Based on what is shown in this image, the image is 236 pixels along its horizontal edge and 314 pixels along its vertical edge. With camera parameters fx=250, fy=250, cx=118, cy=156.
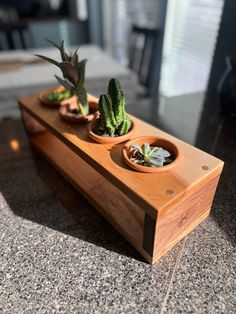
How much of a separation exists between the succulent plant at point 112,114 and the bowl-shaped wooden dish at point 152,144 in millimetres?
55

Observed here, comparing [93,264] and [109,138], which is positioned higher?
[109,138]

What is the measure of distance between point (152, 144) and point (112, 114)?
0.37 feet

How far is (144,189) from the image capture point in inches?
17.4

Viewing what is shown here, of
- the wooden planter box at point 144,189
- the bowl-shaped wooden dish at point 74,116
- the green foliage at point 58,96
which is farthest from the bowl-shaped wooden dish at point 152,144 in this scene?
the green foliage at point 58,96

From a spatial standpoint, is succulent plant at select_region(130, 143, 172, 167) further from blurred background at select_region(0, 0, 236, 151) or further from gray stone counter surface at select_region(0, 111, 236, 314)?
blurred background at select_region(0, 0, 236, 151)

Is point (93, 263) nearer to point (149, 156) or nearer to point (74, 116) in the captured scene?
point (149, 156)

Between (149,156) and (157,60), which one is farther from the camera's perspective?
(157,60)

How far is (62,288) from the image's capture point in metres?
0.46

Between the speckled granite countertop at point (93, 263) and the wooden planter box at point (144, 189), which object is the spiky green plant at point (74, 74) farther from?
the speckled granite countertop at point (93, 263)

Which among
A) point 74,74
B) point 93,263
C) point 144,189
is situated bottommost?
point 93,263

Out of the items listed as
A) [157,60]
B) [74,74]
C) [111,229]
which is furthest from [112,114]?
[157,60]

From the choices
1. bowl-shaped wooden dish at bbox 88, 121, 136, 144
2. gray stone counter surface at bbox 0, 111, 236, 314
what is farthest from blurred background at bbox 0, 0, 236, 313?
bowl-shaped wooden dish at bbox 88, 121, 136, 144

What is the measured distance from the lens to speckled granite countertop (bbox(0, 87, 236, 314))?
17.2 inches

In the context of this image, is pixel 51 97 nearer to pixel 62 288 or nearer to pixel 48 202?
pixel 48 202
